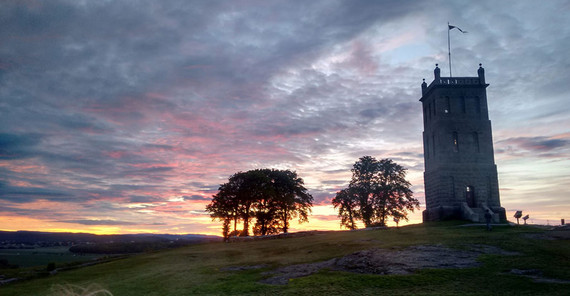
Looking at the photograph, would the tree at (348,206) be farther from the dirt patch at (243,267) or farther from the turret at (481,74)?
the dirt patch at (243,267)

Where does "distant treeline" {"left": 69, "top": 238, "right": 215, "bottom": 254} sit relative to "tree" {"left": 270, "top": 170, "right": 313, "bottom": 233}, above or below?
below

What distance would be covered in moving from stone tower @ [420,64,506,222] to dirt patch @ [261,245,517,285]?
26.8 m

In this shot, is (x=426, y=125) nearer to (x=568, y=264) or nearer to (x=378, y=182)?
(x=378, y=182)

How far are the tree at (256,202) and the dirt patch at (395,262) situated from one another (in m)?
39.0

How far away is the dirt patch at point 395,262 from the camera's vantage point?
19047 mm

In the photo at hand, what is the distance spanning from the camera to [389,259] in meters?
20.5

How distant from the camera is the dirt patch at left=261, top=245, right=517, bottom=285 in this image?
62.5ft

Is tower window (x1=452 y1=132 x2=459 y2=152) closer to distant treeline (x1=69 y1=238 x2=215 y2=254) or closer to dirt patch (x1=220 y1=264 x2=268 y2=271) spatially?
dirt patch (x1=220 y1=264 x2=268 y2=271)

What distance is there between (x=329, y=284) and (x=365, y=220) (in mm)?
42834

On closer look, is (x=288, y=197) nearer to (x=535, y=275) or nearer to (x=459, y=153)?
(x=459, y=153)

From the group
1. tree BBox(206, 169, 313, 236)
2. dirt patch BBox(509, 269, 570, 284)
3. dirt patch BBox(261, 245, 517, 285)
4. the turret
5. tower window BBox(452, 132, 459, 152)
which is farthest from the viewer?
tree BBox(206, 169, 313, 236)

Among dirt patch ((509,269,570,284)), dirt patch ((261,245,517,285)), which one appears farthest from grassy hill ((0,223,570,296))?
dirt patch ((261,245,517,285))

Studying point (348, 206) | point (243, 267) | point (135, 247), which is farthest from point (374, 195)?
point (135, 247)

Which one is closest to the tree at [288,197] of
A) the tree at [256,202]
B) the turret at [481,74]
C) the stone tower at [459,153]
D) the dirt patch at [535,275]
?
the tree at [256,202]
